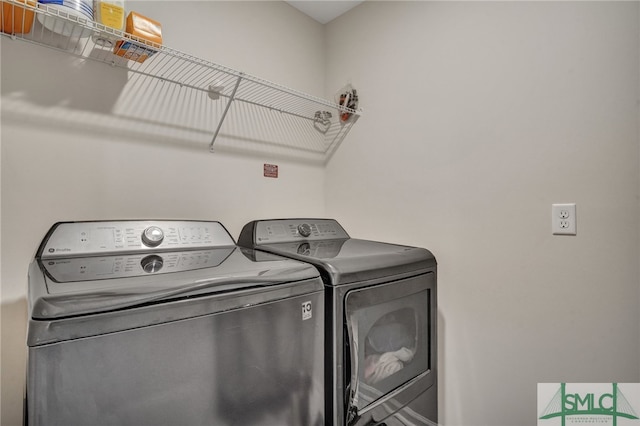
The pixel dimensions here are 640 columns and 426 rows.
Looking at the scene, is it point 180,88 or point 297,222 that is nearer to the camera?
point 180,88

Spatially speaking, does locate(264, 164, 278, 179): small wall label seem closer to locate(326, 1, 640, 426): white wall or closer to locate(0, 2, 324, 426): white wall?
locate(0, 2, 324, 426): white wall

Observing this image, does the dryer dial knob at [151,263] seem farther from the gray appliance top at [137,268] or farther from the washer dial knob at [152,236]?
the washer dial knob at [152,236]

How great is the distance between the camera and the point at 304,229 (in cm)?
179

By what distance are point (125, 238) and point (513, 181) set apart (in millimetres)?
1615

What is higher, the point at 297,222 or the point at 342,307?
the point at 297,222

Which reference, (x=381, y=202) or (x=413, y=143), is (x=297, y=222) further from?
(x=413, y=143)

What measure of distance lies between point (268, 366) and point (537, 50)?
1606mm

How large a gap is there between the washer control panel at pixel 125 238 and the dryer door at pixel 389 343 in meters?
0.68

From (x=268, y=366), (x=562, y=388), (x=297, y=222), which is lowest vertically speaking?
(x=562, y=388)

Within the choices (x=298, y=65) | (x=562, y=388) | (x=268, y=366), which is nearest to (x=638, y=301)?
(x=562, y=388)

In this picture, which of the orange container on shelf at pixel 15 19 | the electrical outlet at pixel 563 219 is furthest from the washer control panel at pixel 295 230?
the orange container on shelf at pixel 15 19

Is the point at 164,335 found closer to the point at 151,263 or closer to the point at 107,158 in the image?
the point at 151,263

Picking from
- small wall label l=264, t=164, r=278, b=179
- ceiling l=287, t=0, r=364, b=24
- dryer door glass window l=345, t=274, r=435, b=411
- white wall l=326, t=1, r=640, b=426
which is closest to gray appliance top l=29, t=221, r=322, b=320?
dryer door glass window l=345, t=274, r=435, b=411

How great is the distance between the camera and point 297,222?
1800 mm
